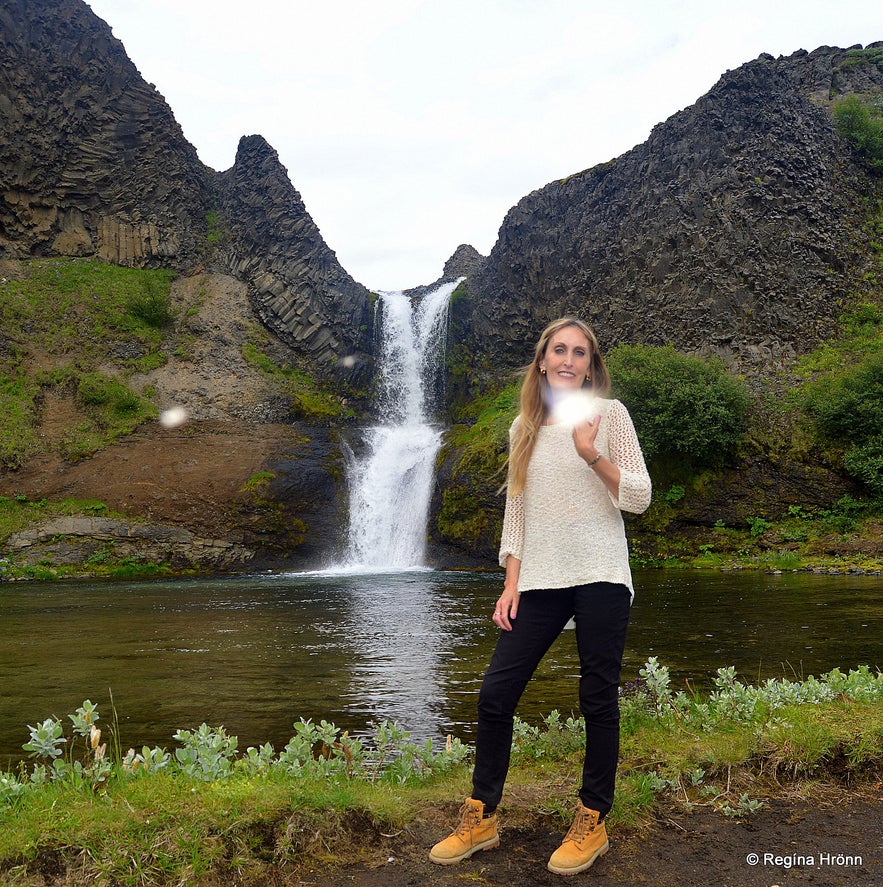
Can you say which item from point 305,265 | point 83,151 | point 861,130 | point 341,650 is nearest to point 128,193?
point 83,151

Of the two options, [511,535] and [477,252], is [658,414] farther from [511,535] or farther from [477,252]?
[477,252]

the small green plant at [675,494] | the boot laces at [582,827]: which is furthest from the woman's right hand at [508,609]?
the small green plant at [675,494]

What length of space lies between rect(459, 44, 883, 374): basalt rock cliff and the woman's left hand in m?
36.3

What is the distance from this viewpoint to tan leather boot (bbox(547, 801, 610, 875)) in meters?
3.40

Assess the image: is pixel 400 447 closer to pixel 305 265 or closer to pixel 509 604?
pixel 305 265

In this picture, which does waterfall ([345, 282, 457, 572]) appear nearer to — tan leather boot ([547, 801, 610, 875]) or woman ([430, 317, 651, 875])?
woman ([430, 317, 651, 875])

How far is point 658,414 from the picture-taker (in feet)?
99.3

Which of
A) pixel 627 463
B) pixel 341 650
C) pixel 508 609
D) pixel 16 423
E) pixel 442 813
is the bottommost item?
pixel 341 650

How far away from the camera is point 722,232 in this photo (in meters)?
38.3

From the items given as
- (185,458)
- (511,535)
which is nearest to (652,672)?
(511,535)

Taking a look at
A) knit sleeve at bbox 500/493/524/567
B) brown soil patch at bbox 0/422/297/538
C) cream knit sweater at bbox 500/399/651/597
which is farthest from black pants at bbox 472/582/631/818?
brown soil patch at bbox 0/422/297/538

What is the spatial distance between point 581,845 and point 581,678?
2.61ft

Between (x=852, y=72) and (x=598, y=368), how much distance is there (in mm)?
65032

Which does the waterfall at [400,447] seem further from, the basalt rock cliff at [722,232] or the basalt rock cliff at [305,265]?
the basalt rock cliff at [722,232]
